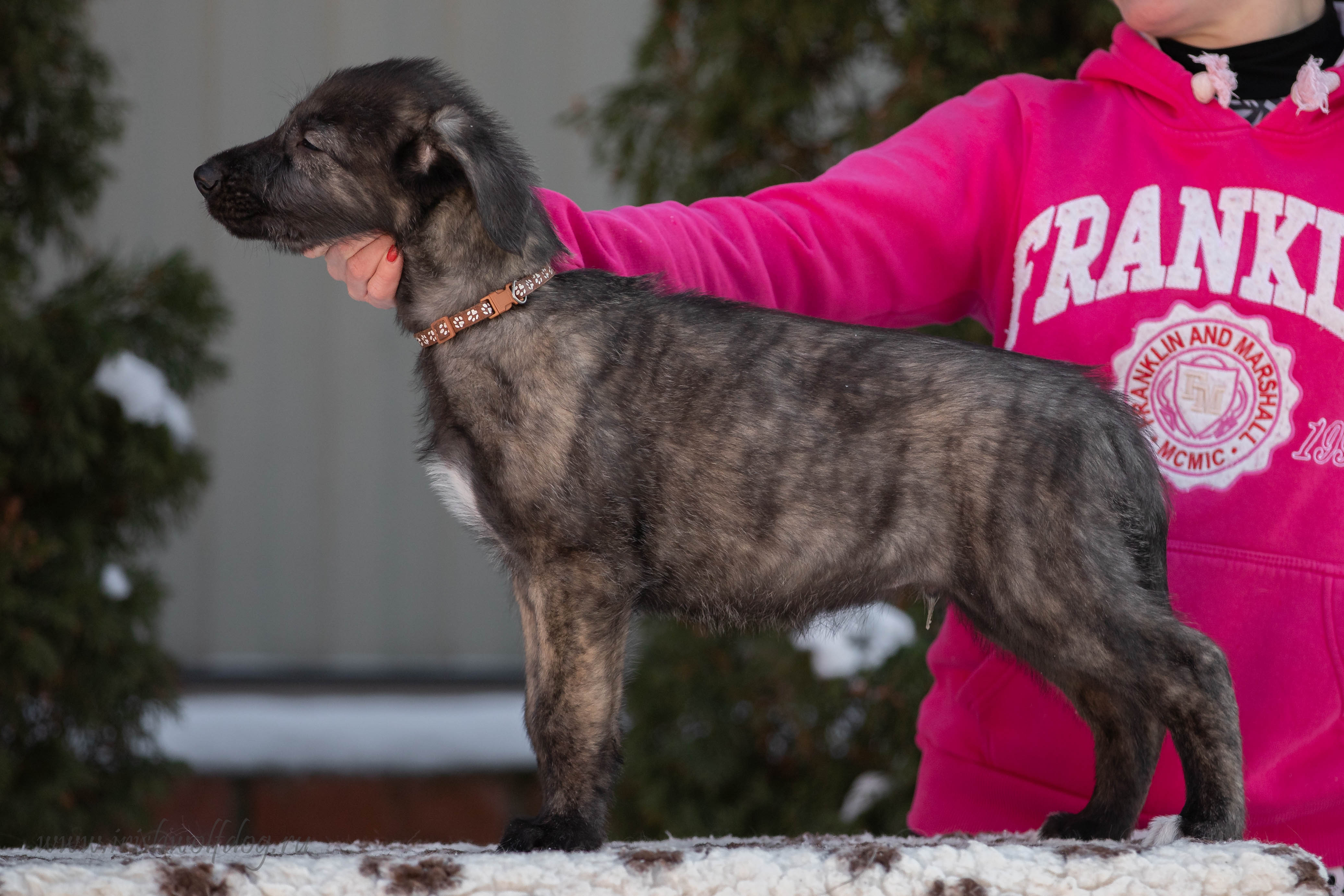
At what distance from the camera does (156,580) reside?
176 inches

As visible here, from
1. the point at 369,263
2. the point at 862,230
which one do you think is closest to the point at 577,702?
the point at 369,263

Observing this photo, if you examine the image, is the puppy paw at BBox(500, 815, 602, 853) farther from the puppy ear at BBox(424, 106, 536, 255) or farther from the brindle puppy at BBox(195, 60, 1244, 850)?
the puppy ear at BBox(424, 106, 536, 255)

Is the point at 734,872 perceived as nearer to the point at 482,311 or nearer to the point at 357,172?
the point at 482,311

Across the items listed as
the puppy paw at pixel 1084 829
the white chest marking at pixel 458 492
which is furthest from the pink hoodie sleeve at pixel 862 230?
the puppy paw at pixel 1084 829

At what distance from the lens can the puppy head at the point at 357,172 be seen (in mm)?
1756

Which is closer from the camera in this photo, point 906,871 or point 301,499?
point 906,871

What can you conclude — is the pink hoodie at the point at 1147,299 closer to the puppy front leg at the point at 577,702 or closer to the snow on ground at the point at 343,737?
the puppy front leg at the point at 577,702

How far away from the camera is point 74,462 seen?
397 cm

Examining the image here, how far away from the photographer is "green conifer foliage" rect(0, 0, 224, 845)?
12.8 feet

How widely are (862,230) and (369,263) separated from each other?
836mm

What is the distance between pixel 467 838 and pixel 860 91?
135 inches

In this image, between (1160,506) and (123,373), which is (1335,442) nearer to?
(1160,506)

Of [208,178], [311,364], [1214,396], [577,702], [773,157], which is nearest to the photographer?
[577,702]

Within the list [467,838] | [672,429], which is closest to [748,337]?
[672,429]
